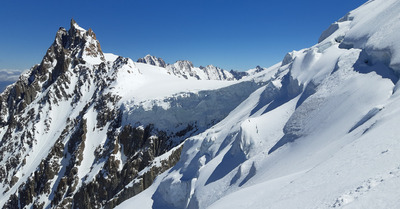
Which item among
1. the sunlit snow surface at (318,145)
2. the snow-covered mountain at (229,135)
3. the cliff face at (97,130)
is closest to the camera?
the sunlit snow surface at (318,145)

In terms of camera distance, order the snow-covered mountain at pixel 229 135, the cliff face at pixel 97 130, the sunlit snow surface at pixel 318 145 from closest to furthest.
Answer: the sunlit snow surface at pixel 318 145, the snow-covered mountain at pixel 229 135, the cliff face at pixel 97 130

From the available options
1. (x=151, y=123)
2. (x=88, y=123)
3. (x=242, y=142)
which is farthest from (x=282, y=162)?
(x=88, y=123)

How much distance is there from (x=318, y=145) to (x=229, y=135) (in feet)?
41.4

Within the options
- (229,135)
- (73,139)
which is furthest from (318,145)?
(73,139)

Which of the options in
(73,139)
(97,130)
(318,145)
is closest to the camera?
(318,145)

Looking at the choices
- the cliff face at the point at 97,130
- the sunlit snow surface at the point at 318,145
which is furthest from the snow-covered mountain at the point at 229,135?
the cliff face at the point at 97,130

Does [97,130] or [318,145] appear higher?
[97,130]

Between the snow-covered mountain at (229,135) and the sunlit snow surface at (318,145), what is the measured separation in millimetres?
87

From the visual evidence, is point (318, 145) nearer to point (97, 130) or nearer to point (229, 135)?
point (229, 135)

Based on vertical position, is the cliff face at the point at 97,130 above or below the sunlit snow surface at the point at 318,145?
above

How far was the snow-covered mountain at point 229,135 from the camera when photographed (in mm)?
11500

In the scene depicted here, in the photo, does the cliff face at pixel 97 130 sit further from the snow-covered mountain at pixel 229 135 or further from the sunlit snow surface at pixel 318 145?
the sunlit snow surface at pixel 318 145

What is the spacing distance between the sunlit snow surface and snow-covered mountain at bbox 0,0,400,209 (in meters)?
0.09

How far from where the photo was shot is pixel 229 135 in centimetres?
2939
